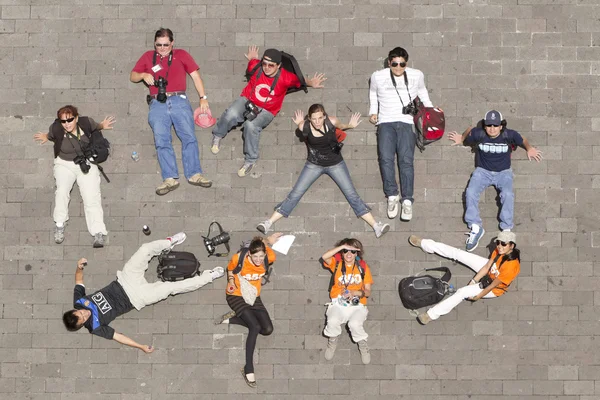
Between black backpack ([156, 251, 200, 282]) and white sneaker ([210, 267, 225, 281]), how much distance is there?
12.2 inches

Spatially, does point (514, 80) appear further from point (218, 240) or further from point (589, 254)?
point (218, 240)

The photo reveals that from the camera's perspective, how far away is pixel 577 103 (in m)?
13.7

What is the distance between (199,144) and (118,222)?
207 centimetres

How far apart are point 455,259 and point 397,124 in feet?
8.67

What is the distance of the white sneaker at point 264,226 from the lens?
1334 centimetres

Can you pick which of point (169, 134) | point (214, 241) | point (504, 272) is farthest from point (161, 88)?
point (504, 272)

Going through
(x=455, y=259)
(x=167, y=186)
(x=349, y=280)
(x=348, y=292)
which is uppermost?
(x=167, y=186)

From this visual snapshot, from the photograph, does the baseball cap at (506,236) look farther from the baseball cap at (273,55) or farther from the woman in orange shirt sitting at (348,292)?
the baseball cap at (273,55)

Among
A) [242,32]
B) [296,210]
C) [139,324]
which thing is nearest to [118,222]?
[139,324]

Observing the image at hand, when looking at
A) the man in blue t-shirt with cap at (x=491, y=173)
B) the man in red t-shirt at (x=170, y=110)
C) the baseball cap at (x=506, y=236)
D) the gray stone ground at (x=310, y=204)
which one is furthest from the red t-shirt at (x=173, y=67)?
the baseball cap at (x=506, y=236)

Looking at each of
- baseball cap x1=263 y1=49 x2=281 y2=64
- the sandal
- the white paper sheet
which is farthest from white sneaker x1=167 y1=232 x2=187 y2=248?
baseball cap x1=263 y1=49 x2=281 y2=64

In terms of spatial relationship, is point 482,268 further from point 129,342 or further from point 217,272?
point 129,342

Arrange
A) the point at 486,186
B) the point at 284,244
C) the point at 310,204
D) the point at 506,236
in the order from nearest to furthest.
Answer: the point at 506,236, the point at 486,186, the point at 284,244, the point at 310,204

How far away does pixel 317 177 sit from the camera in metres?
13.3
